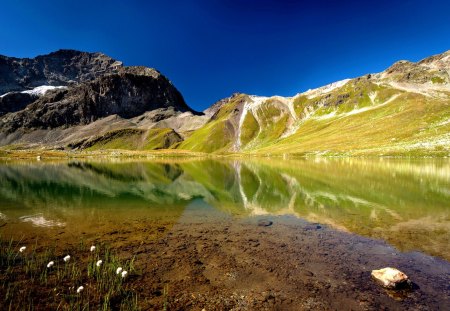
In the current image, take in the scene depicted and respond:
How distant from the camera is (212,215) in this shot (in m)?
28.0

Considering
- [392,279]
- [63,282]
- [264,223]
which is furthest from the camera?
[264,223]

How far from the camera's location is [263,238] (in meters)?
20.2

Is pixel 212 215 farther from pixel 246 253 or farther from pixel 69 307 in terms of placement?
pixel 69 307

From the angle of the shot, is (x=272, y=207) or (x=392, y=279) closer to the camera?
(x=392, y=279)

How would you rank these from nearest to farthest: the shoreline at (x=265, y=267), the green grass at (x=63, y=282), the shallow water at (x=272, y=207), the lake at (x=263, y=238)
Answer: the green grass at (x=63, y=282) < the shoreline at (x=265, y=267) < the lake at (x=263, y=238) < the shallow water at (x=272, y=207)

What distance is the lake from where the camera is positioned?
12.3 m

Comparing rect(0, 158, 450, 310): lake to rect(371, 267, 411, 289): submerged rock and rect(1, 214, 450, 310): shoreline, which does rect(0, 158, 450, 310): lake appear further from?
rect(371, 267, 411, 289): submerged rock

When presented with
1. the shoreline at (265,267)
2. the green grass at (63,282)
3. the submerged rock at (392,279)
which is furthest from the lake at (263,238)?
the green grass at (63,282)

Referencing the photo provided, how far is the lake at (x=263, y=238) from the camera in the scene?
40.4 ft

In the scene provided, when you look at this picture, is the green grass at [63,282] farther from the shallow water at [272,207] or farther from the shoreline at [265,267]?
the shallow water at [272,207]

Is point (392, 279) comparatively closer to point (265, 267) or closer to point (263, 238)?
point (265, 267)

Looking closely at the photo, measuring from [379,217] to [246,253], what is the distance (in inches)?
603

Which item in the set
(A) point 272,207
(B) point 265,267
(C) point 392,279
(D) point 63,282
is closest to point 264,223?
(A) point 272,207

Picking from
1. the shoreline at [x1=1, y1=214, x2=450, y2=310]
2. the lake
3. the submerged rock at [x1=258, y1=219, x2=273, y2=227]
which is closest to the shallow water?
the lake
